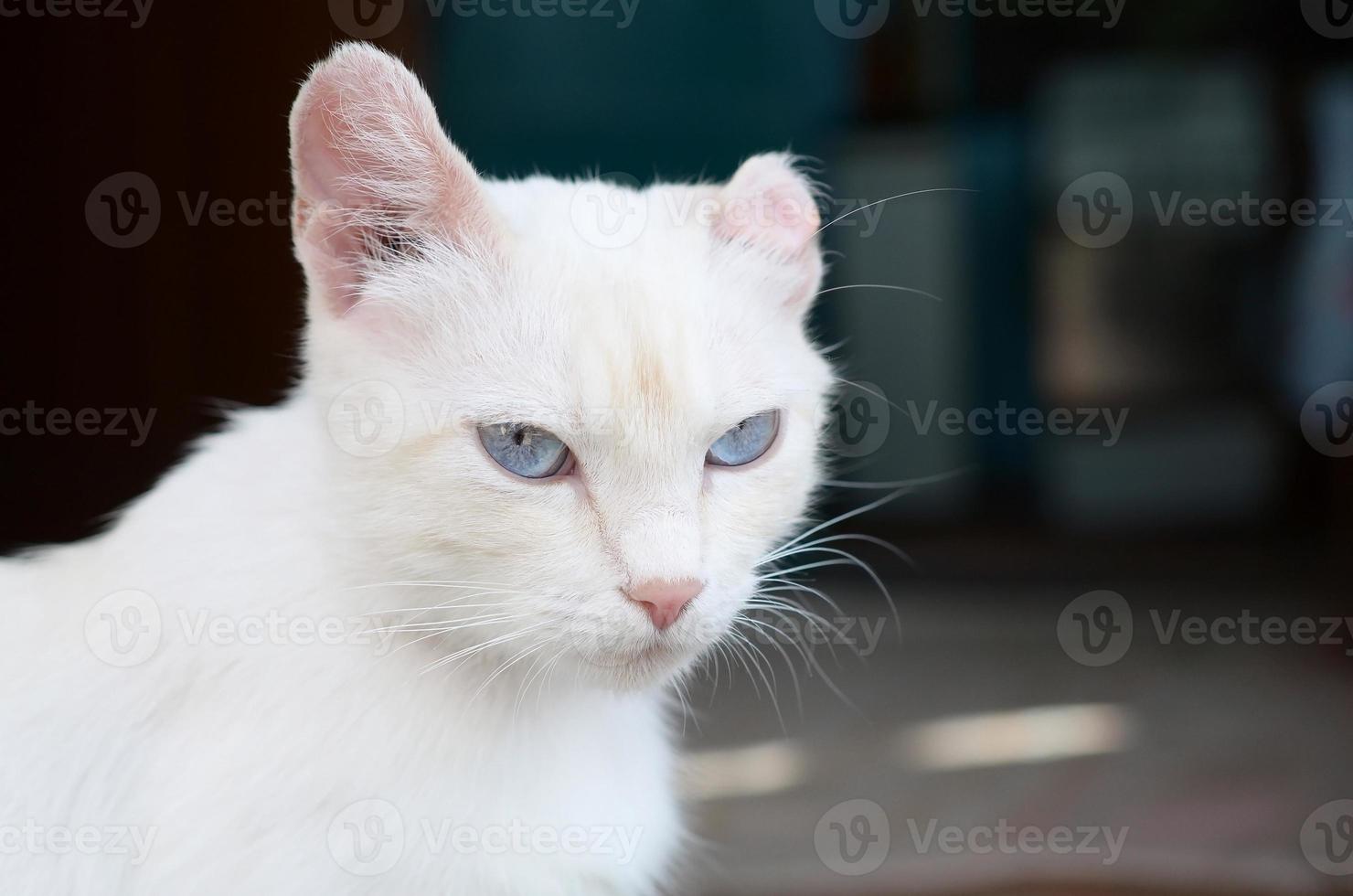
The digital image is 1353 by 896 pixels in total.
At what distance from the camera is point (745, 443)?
900 mm

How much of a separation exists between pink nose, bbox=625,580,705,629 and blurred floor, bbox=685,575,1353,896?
520mm

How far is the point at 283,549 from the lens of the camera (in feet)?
2.88

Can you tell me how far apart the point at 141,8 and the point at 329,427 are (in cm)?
137

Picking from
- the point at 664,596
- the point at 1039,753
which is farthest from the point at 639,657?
the point at 1039,753

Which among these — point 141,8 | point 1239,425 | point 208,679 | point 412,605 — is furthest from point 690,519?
point 1239,425

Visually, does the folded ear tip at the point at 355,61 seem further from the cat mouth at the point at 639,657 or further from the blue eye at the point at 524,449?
the cat mouth at the point at 639,657

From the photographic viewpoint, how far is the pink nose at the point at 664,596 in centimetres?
78

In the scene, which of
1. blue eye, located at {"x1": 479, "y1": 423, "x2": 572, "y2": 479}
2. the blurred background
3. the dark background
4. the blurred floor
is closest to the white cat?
blue eye, located at {"x1": 479, "y1": 423, "x2": 572, "y2": 479}

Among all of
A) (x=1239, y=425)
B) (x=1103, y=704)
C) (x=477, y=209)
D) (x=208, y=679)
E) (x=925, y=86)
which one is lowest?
(x=1103, y=704)

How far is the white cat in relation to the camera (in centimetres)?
80

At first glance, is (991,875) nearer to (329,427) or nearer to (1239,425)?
(329,427)

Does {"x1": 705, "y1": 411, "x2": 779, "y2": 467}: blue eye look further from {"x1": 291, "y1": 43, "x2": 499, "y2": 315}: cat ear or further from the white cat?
{"x1": 291, "y1": 43, "x2": 499, "y2": 315}: cat ear

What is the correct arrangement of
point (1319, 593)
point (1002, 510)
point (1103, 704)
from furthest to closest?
point (1002, 510) < point (1319, 593) < point (1103, 704)

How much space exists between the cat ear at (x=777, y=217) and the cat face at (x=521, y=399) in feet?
0.19
